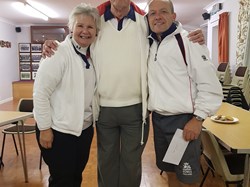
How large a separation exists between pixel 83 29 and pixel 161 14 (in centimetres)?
45

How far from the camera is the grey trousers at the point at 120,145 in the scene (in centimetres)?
181

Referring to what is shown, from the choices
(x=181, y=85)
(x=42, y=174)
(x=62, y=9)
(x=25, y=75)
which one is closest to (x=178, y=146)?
(x=181, y=85)

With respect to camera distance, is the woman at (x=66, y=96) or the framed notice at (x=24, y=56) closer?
the woman at (x=66, y=96)

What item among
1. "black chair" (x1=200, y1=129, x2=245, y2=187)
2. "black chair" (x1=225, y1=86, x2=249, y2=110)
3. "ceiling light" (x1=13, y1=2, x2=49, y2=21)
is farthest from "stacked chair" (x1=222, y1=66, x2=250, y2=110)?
"ceiling light" (x1=13, y1=2, x2=49, y2=21)

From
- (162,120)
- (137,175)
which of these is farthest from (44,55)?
(137,175)

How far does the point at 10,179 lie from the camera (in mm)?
2869

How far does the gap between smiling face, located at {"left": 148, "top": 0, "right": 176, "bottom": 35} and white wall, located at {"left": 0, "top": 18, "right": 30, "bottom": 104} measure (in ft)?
25.0

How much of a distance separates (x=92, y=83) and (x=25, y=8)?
616 centimetres

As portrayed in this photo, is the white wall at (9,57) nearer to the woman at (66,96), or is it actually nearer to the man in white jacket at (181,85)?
the woman at (66,96)

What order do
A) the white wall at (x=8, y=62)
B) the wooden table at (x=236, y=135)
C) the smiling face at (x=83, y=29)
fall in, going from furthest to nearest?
the white wall at (x=8, y=62) < the wooden table at (x=236, y=135) < the smiling face at (x=83, y=29)

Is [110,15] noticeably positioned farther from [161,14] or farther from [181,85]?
[181,85]

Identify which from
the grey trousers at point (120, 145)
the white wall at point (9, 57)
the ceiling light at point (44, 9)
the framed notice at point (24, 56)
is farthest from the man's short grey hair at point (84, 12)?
the framed notice at point (24, 56)

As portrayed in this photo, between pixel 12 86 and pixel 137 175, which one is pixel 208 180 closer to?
pixel 137 175

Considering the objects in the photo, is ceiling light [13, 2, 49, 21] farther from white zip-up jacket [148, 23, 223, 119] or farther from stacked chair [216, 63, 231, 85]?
white zip-up jacket [148, 23, 223, 119]
